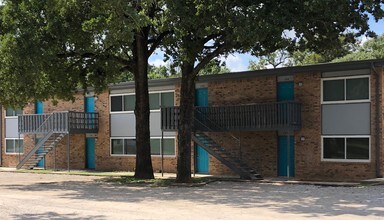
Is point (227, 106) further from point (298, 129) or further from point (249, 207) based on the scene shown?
point (249, 207)

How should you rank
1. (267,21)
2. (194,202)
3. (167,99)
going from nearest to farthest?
(194,202) < (267,21) < (167,99)

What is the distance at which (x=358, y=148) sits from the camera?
2250cm

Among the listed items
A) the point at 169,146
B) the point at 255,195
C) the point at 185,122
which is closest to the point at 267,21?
the point at 255,195

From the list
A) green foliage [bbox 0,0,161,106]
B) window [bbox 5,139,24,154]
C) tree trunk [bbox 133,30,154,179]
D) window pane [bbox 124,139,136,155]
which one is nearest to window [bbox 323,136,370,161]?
tree trunk [bbox 133,30,154,179]

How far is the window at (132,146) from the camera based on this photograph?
2939 centimetres

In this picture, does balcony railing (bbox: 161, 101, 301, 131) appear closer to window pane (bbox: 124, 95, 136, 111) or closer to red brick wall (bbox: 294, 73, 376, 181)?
red brick wall (bbox: 294, 73, 376, 181)

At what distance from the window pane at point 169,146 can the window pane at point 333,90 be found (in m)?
9.44

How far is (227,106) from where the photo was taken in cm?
2520

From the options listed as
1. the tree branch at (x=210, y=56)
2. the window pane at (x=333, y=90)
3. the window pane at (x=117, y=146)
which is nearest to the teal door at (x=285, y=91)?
the window pane at (x=333, y=90)

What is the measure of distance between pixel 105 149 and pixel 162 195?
589 inches

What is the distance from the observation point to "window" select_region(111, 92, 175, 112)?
29.3 metres

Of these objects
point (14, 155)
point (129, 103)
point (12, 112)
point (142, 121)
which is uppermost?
point (129, 103)

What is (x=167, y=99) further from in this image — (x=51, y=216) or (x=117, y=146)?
(x=51, y=216)

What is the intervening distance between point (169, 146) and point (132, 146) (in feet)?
9.26
